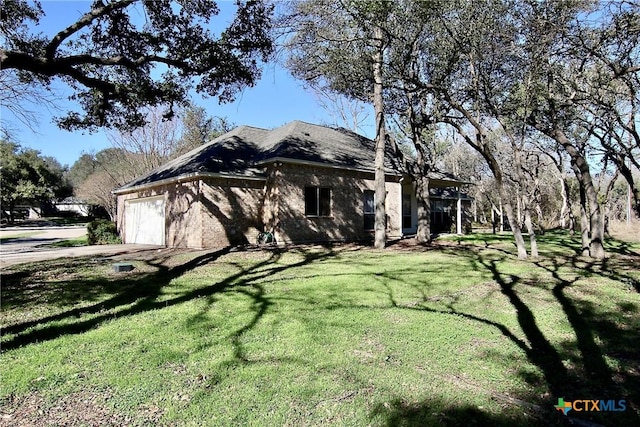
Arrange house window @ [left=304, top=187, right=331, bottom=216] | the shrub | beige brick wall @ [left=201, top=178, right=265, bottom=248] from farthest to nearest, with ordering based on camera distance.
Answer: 1. the shrub
2. house window @ [left=304, top=187, right=331, bottom=216]
3. beige brick wall @ [left=201, top=178, right=265, bottom=248]

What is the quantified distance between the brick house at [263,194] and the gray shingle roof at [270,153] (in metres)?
0.05

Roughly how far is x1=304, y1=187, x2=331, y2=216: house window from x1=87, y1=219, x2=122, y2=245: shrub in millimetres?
10309

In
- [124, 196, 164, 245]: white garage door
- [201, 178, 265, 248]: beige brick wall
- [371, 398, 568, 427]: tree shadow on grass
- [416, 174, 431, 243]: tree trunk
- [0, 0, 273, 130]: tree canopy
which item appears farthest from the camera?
[416, 174, 431, 243]: tree trunk

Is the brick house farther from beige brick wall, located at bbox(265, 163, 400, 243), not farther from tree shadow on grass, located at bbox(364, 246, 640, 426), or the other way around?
tree shadow on grass, located at bbox(364, 246, 640, 426)

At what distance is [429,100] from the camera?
16.9 metres

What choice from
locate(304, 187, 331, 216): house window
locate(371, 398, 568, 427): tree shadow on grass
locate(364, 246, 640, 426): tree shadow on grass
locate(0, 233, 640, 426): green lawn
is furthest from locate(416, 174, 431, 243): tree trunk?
locate(371, 398, 568, 427): tree shadow on grass

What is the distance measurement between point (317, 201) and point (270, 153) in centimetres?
284

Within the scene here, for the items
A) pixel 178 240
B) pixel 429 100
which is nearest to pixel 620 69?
pixel 429 100

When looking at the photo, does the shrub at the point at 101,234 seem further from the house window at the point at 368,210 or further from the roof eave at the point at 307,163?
the house window at the point at 368,210

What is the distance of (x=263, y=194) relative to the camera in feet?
52.9

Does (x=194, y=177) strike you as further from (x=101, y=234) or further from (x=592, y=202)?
(x=592, y=202)

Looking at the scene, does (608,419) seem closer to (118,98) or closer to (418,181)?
(118,98)

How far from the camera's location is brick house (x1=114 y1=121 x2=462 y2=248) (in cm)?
1495

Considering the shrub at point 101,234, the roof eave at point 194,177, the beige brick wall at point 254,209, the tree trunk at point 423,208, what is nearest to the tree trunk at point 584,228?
the tree trunk at point 423,208
